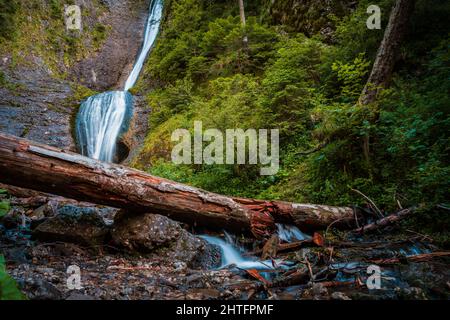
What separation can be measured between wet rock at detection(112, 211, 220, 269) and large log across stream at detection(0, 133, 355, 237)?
192 millimetres

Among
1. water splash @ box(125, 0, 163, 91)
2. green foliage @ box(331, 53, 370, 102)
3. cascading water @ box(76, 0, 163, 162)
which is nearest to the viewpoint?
green foliage @ box(331, 53, 370, 102)

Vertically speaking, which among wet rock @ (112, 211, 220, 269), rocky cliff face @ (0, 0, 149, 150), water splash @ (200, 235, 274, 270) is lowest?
water splash @ (200, 235, 274, 270)

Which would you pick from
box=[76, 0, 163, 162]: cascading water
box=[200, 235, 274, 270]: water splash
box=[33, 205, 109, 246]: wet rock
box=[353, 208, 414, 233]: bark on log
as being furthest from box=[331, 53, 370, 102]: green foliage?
box=[76, 0, 163, 162]: cascading water

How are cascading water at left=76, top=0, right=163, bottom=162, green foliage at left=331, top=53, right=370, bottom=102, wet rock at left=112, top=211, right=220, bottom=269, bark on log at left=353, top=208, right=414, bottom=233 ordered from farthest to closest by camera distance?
cascading water at left=76, top=0, right=163, bottom=162 < green foliage at left=331, top=53, right=370, bottom=102 < bark on log at left=353, top=208, right=414, bottom=233 < wet rock at left=112, top=211, right=220, bottom=269

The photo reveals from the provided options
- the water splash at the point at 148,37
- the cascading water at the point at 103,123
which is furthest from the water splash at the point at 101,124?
the water splash at the point at 148,37

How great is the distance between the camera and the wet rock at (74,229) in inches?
158

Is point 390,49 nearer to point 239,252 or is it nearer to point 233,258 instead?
point 239,252

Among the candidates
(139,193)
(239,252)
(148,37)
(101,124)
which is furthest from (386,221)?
(148,37)

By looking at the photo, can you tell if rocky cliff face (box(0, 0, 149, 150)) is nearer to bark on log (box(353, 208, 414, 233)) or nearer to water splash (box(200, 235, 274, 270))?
water splash (box(200, 235, 274, 270))

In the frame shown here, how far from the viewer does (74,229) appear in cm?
407

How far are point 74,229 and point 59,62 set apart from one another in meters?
17.4

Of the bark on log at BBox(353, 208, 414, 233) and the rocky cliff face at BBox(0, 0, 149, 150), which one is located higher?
the rocky cliff face at BBox(0, 0, 149, 150)

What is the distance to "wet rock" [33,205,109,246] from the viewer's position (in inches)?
158
